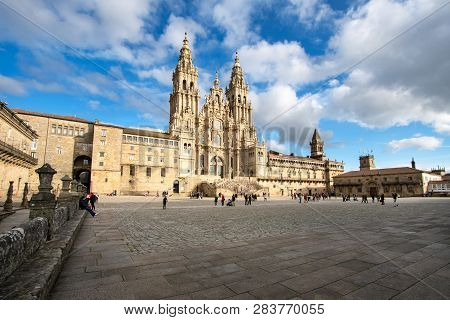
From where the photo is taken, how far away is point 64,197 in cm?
905

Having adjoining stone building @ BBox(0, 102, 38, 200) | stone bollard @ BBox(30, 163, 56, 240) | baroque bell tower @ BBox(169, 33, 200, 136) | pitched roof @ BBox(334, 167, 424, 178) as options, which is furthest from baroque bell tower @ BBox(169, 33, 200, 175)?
stone bollard @ BBox(30, 163, 56, 240)

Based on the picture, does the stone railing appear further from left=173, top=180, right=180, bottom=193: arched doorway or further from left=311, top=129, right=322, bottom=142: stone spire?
left=311, top=129, right=322, bottom=142: stone spire

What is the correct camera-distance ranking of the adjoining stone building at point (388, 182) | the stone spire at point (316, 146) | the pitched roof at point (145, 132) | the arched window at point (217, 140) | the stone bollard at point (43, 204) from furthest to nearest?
the stone spire at point (316, 146), the arched window at point (217, 140), the adjoining stone building at point (388, 182), the pitched roof at point (145, 132), the stone bollard at point (43, 204)

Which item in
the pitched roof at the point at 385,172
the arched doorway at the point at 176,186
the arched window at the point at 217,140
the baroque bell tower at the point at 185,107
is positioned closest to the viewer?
the arched doorway at the point at 176,186

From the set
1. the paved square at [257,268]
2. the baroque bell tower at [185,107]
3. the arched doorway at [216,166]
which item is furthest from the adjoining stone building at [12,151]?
the arched doorway at [216,166]

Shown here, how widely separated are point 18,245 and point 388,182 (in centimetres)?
7595

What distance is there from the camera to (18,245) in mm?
3133

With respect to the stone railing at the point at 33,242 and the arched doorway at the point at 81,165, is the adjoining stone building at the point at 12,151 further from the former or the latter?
the stone railing at the point at 33,242

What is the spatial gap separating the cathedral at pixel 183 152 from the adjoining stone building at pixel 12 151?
894 mm

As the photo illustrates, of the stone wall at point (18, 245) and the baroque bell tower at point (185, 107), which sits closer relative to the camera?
the stone wall at point (18, 245)

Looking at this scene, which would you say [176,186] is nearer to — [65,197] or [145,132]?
[145,132]

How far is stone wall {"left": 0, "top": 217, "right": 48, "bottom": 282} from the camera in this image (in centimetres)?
271

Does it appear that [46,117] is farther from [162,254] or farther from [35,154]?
[162,254]

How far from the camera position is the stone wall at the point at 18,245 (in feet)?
8.90
